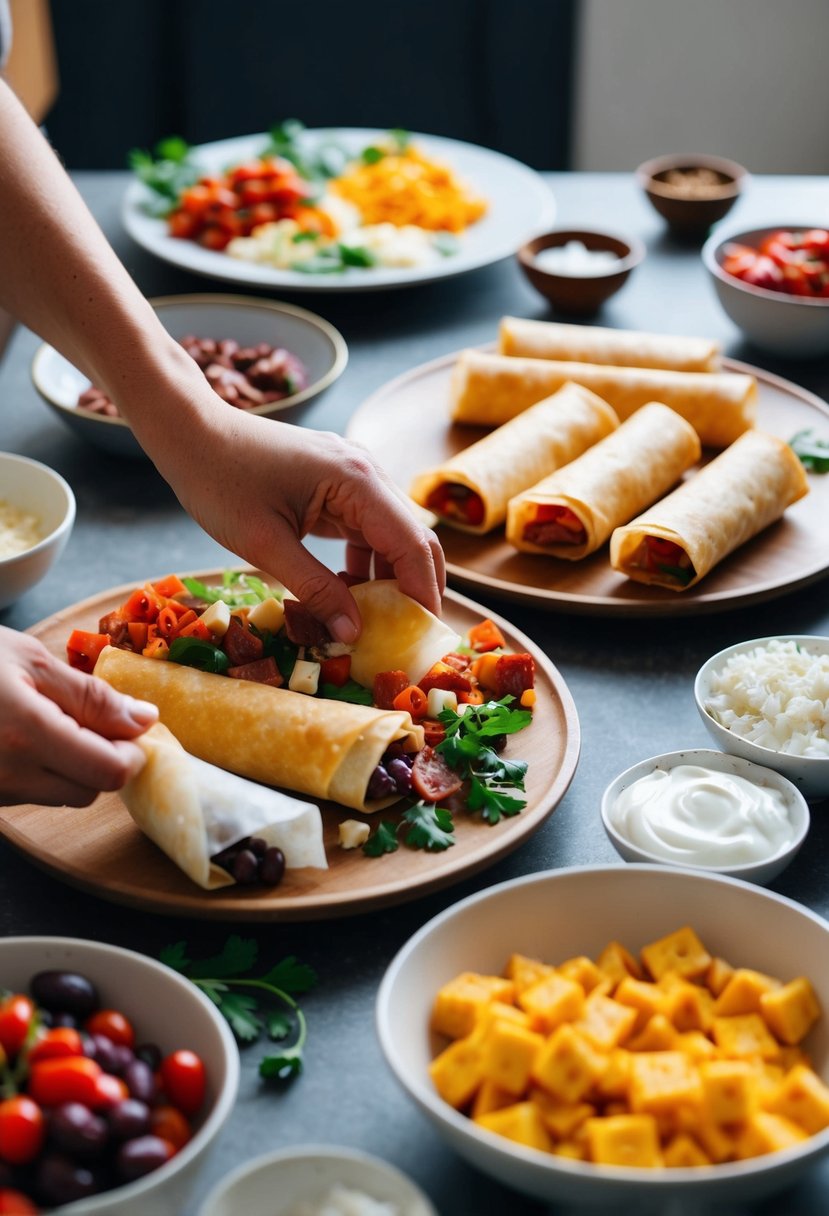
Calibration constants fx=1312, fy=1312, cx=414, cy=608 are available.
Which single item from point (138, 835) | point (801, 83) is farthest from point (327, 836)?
point (801, 83)

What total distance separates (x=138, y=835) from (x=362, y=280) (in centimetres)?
269

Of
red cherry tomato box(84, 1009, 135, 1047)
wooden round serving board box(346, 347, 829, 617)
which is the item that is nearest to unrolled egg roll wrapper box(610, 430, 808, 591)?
wooden round serving board box(346, 347, 829, 617)

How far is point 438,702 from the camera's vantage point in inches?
103

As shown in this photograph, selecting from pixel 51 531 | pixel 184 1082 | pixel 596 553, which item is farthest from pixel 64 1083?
pixel 596 553

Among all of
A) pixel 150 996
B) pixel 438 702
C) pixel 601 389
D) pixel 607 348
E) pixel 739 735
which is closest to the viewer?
pixel 150 996

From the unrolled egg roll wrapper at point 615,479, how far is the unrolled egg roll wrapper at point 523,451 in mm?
66

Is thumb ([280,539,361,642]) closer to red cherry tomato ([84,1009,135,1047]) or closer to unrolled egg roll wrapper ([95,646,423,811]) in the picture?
unrolled egg roll wrapper ([95,646,423,811])

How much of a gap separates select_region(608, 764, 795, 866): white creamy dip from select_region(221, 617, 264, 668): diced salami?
839 millimetres

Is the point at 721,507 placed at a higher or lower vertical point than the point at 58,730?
lower

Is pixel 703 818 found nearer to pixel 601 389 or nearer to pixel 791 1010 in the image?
pixel 791 1010

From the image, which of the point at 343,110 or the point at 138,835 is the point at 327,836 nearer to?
the point at 138,835

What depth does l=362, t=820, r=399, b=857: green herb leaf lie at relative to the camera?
2.29m

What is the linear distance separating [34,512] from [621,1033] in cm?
203

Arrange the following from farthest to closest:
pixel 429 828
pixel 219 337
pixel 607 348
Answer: pixel 219 337 < pixel 607 348 < pixel 429 828
